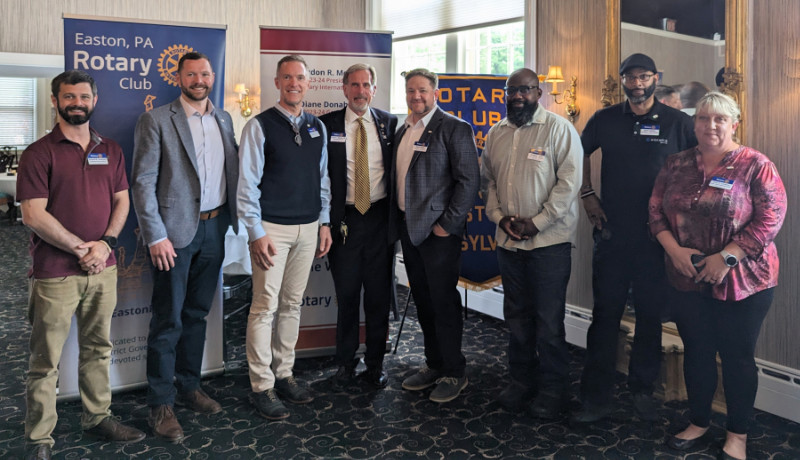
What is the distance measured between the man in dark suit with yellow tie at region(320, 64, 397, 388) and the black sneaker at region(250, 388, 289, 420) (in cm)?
54

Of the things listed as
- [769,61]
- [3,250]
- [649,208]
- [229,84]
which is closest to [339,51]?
[649,208]

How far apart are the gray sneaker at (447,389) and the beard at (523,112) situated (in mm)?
1418

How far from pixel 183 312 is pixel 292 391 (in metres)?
0.71

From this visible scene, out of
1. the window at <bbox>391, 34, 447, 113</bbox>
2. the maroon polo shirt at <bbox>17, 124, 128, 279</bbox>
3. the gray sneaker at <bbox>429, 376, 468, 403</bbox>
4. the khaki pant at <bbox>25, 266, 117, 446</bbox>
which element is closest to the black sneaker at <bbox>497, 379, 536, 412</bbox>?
the gray sneaker at <bbox>429, 376, 468, 403</bbox>

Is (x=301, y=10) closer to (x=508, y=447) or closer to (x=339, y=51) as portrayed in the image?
(x=339, y=51)

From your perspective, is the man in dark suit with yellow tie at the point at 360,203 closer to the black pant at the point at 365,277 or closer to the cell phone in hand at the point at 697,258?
the black pant at the point at 365,277

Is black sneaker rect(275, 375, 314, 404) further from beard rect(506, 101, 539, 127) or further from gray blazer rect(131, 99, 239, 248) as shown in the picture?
beard rect(506, 101, 539, 127)

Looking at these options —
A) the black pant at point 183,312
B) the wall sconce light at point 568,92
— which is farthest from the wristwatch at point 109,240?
the wall sconce light at point 568,92

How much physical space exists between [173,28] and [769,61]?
3099mm

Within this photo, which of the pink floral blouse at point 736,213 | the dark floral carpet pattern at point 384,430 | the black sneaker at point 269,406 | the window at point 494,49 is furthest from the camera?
the window at point 494,49

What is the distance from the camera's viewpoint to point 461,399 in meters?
3.24

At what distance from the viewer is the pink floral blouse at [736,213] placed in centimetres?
239

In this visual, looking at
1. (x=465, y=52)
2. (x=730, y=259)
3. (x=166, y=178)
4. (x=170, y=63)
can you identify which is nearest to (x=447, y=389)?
(x=730, y=259)

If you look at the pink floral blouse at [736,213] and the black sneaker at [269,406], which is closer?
the pink floral blouse at [736,213]
